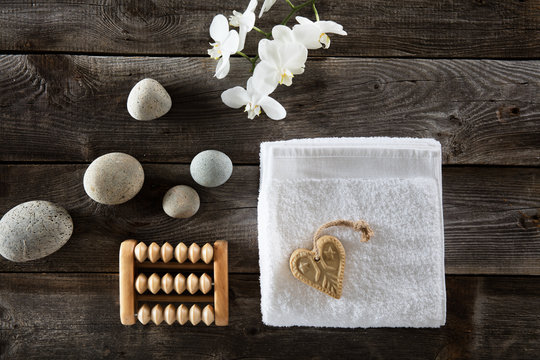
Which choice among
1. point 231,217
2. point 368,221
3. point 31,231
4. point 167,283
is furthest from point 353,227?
point 31,231

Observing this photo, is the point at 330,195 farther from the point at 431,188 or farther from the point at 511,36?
the point at 511,36

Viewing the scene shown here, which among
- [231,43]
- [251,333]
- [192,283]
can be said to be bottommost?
[251,333]

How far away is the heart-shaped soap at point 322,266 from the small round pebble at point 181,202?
207 millimetres

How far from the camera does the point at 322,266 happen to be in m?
0.65

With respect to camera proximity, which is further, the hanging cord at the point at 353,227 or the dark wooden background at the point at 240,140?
the dark wooden background at the point at 240,140

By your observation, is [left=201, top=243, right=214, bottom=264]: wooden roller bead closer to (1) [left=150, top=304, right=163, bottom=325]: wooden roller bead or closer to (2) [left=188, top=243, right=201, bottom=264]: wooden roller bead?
(2) [left=188, top=243, right=201, bottom=264]: wooden roller bead

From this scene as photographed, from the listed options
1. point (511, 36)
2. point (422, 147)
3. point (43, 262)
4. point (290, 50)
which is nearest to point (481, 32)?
point (511, 36)

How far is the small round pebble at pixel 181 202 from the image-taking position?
2.24 feet

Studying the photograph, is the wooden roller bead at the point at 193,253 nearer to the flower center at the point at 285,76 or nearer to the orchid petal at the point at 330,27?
the flower center at the point at 285,76

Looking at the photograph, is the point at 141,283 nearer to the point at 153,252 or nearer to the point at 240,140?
the point at 153,252

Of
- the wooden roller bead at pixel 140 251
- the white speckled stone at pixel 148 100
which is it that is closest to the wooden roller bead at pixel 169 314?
the wooden roller bead at pixel 140 251

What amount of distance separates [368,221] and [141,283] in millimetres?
416

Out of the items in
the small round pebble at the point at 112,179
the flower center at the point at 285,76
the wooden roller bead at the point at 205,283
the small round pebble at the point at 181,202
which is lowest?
the wooden roller bead at the point at 205,283

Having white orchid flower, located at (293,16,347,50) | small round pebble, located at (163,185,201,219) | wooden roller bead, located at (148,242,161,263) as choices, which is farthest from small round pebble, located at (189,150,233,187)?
white orchid flower, located at (293,16,347,50)
